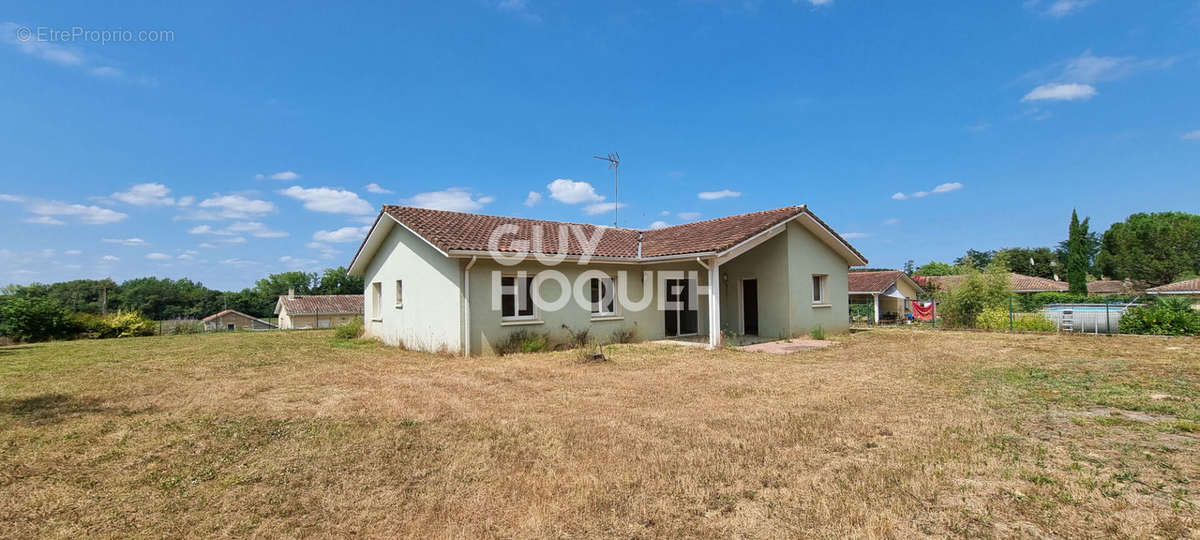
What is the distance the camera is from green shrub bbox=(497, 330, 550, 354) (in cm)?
1266

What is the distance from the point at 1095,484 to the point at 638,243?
14.2m

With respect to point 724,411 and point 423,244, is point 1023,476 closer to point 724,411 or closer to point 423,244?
point 724,411

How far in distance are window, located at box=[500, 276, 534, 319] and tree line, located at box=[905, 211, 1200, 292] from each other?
182 feet

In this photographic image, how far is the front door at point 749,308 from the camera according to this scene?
1733 centimetres

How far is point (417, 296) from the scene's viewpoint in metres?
14.0

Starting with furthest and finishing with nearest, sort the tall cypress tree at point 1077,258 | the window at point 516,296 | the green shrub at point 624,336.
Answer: the tall cypress tree at point 1077,258 → the green shrub at point 624,336 → the window at point 516,296

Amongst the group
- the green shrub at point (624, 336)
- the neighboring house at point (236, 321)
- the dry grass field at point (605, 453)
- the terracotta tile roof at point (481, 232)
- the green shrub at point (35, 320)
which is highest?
the terracotta tile roof at point (481, 232)

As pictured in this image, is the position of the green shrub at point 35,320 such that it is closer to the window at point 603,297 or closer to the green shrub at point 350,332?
the green shrub at point 350,332

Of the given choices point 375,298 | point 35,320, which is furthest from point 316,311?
point 375,298

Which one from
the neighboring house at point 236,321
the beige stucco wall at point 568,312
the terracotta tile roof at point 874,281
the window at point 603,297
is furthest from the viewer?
the neighboring house at point 236,321

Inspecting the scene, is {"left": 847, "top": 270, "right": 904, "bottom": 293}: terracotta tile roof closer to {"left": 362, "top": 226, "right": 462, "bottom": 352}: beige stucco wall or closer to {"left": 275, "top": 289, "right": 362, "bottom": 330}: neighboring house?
{"left": 362, "top": 226, "right": 462, "bottom": 352}: beige stucco wall

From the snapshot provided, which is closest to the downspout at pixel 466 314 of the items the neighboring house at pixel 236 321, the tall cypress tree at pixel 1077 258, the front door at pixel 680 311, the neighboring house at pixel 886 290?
the front door at pixel 680 311

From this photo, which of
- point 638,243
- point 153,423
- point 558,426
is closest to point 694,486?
point 558,426

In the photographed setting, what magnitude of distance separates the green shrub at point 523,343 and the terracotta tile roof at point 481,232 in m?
2.21
